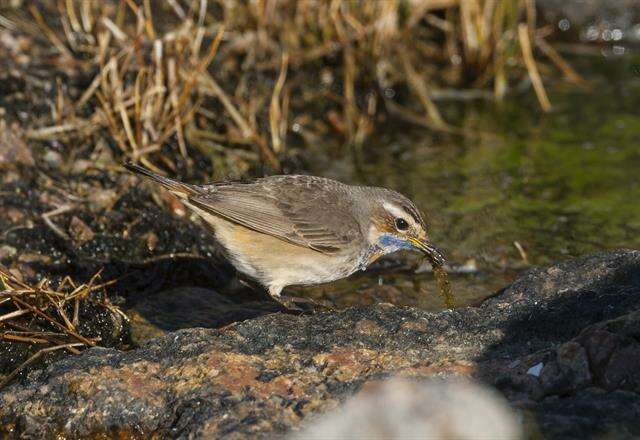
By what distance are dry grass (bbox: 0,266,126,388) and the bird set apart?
907 millimetres

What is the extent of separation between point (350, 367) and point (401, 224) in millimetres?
2012

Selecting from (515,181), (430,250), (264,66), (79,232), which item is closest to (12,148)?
(79,232)

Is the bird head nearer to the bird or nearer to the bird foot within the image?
the bird

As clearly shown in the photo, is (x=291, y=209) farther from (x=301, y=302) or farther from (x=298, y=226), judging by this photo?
(x=301, y=302)

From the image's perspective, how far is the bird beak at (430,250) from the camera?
6402mm

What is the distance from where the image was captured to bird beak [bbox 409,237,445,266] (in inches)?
252

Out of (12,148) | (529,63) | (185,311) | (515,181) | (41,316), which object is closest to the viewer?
(41,316)

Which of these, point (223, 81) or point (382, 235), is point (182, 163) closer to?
point (223, 81)

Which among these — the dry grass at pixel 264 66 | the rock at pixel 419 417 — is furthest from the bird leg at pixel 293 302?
the rock at pixel 419 417

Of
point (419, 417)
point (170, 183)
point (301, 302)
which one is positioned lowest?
point (301, 302)

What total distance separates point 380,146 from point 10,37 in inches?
146

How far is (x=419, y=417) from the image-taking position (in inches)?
135

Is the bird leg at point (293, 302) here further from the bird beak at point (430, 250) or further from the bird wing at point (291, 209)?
the bird beak at point (430, 250)

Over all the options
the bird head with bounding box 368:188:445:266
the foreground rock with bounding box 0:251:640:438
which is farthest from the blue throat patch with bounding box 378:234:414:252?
the foreground rock with bounding box 0:251:640:438
